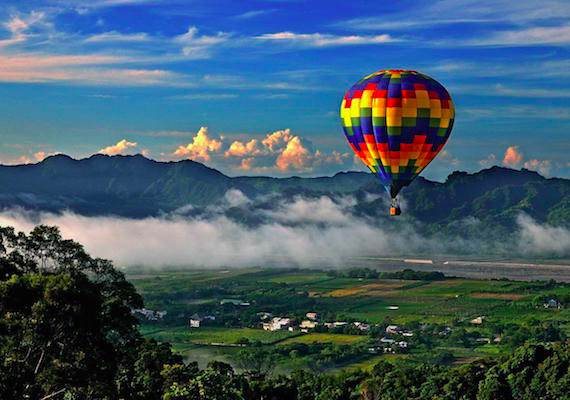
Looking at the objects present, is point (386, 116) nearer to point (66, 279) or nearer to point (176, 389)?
point (176, 389)

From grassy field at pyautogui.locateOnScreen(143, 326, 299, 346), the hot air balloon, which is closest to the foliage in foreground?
the hot air balloon

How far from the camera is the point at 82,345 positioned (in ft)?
76.6

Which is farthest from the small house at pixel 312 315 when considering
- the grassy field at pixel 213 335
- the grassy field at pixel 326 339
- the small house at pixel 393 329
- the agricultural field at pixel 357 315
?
the grassy field at pixel 326 339

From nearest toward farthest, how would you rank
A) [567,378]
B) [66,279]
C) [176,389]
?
[66,279]
[176,389]
[567,378]

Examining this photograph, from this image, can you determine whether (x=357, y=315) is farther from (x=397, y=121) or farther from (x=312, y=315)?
(x=397, y=121)

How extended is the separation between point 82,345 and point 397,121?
23940 millimetres

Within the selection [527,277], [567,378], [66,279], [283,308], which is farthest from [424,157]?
[527,277]

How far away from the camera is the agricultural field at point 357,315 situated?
8294cm

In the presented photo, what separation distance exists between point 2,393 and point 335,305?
10224 centimetres

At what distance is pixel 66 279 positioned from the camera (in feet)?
73.6

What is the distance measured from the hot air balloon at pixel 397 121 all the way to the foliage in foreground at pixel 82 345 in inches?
457

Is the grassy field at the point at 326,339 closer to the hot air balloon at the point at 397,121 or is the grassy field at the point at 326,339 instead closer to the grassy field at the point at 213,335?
the grassy field at the point at 213,335

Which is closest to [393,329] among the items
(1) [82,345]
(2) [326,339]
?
(2) [326,339]

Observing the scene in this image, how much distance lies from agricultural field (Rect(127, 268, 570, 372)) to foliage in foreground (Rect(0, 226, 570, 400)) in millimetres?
32761
